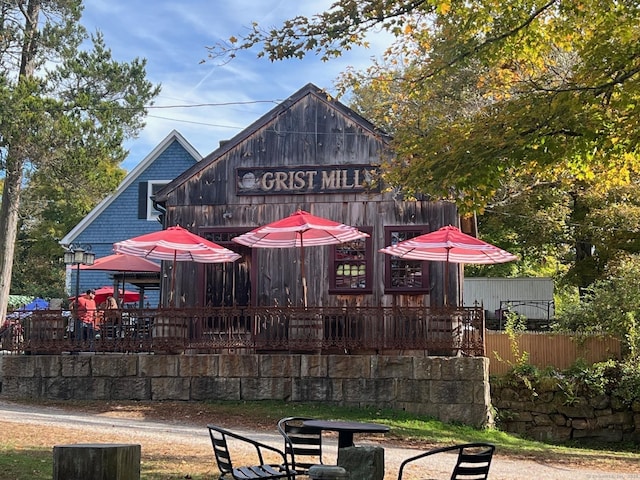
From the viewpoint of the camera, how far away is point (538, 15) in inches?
415

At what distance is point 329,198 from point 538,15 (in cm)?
785

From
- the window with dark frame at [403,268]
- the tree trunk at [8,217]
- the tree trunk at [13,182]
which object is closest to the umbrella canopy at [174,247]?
the window with dark frame at [403,268]

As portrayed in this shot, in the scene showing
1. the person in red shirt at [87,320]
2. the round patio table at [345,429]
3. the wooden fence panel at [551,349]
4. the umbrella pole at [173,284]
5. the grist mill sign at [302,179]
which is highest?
the grist mill sign at [302,179]

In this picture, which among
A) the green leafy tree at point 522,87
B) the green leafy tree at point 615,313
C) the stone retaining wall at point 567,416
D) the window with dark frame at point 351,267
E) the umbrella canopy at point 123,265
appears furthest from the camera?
the umbrella canopy at point 123,265

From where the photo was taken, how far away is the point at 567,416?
56.0ft

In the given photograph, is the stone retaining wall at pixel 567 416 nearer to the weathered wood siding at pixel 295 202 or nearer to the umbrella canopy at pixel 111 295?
the weathered wood siding at pixel 295 202

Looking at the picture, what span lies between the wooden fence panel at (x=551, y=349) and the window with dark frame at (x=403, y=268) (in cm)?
255

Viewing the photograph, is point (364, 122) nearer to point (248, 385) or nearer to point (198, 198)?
point (198, 198)

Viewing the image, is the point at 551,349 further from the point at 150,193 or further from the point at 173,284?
the point at 150,193

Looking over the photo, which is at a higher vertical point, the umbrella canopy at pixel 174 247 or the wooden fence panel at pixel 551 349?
the umbrella canopy at pixel 174 247

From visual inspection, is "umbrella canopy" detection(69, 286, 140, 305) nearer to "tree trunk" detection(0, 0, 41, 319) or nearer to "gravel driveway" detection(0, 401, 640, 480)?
"tree trunk" detection(0, 0, 41, 319)

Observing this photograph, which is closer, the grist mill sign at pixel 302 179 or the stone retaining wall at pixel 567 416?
the stone retaining wall at pixel 567 416

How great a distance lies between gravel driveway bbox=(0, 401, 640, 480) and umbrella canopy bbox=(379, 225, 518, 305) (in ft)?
13.0

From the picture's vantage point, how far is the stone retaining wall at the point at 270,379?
48.2 feet
